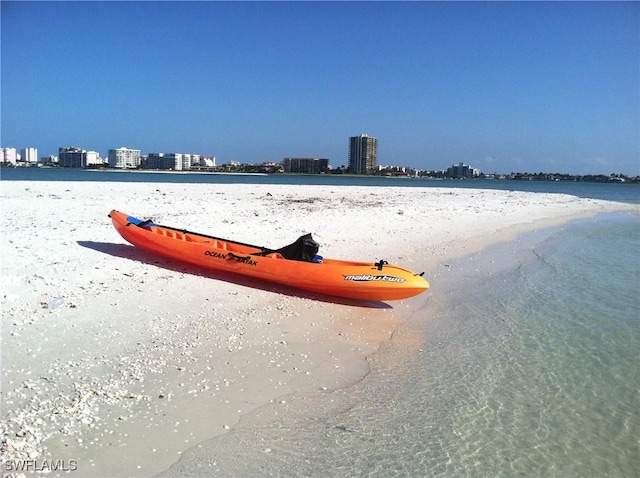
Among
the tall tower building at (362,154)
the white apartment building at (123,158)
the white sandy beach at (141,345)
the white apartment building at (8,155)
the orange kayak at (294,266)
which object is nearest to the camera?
the white sandy beach at (141,345)

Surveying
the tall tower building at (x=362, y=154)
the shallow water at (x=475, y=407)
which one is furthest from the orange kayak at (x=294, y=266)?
the tall tower building at (x=362, y=154)

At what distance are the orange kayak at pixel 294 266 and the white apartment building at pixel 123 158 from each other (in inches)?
4579

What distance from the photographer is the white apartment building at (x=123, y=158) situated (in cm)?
11712

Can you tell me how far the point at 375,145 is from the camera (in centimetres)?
13525

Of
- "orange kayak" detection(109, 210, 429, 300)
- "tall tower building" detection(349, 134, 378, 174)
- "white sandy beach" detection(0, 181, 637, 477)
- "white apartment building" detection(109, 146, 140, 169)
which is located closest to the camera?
"white sandy beach" detection(0, 181, 637, 477)

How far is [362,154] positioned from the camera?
133m

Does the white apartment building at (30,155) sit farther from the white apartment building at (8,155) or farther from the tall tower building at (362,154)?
the tall tower building at (362,154)

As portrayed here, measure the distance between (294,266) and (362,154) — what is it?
128508 mm

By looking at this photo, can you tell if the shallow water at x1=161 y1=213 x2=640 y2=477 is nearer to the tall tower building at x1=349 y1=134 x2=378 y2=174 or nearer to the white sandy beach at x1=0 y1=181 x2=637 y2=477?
the white sandy beach at x1=0 y1=181 x2=637 y2=477

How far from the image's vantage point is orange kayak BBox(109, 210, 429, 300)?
698 centimetres

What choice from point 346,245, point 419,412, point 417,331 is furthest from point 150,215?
point 419,412

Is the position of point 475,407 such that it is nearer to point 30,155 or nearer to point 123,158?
point 123,158

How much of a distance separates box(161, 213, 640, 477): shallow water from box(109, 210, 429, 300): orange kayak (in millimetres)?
695

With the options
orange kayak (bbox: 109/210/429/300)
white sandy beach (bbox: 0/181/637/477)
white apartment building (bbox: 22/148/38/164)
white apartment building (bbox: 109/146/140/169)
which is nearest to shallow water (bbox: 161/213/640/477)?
white sandy beach (bbox: 0/181/637/477)
